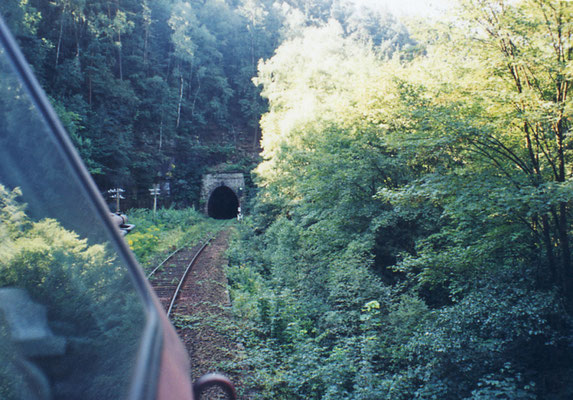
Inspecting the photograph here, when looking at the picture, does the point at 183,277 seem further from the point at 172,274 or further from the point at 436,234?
the point at 436,234

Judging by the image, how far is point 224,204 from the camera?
157 feet

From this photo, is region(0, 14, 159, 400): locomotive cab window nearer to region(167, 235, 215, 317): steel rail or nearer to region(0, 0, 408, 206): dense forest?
region(167, 235, 215, 317): steel rail

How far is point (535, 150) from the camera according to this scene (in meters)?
6.57

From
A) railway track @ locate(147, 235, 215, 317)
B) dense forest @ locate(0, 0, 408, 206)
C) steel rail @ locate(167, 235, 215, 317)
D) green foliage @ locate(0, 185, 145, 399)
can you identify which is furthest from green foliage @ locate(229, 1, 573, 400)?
dense forest @ locate(0, 0, 408, 206)

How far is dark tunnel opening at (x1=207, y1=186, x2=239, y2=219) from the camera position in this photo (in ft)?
148

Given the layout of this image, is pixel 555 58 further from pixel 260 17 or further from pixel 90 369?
pixel 260 17

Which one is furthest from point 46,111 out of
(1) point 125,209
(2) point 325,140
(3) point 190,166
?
(3) point 190,166

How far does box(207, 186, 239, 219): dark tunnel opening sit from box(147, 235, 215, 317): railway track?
27541mm

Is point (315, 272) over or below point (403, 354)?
over

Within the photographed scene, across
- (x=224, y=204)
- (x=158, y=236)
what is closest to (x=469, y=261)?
(x=158, y=236)

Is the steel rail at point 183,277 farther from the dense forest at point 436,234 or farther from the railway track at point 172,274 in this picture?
the dense forest at point 436,234

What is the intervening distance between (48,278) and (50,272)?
2 cm

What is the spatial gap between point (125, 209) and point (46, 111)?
30722 mm

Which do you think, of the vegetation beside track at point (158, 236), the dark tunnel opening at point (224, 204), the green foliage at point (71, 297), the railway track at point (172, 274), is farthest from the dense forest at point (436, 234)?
the dark tunnel opening at point (224, 204)
